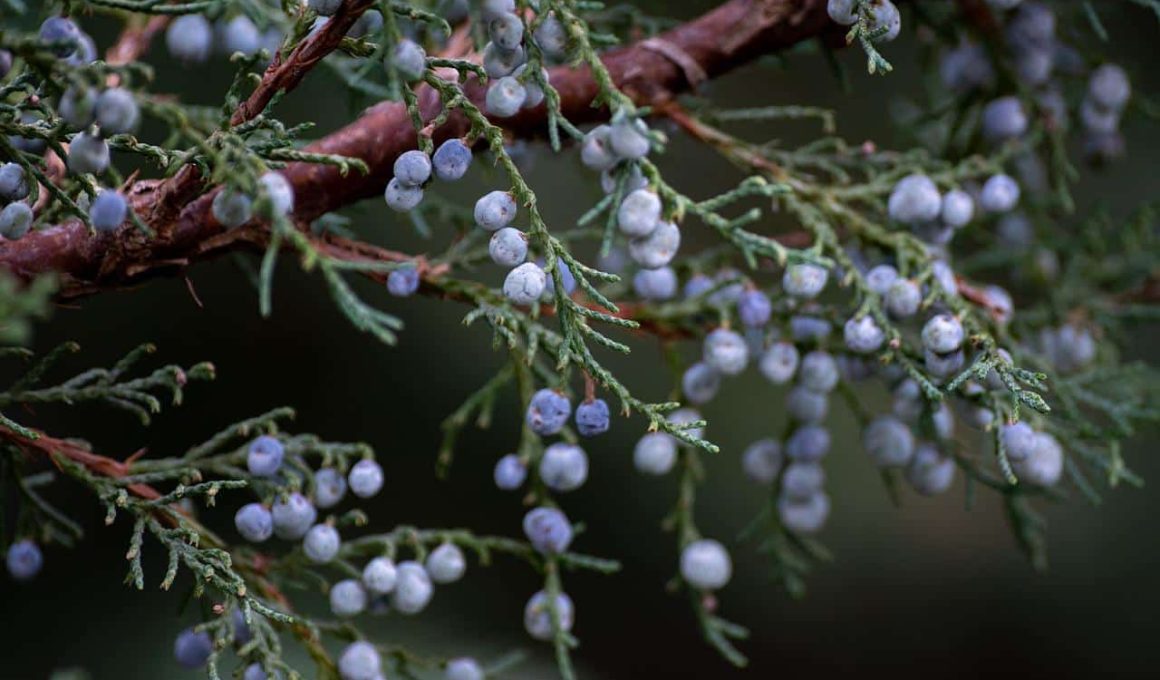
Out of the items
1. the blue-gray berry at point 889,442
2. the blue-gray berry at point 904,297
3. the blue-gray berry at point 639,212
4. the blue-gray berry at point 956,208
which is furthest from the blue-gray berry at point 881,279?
the blue-gray berry at point 639,212

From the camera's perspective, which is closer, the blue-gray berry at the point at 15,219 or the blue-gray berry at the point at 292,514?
the blue-gray berry at the point at 15,219

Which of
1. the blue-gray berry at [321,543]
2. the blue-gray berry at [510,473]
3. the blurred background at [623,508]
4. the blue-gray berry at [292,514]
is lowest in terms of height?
the blurred background at [623,508]

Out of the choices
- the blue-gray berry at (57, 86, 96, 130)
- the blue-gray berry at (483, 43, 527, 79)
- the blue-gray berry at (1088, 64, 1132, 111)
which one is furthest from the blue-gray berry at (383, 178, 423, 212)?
the blue-gray berry at (1088, 64, 1132, 111)

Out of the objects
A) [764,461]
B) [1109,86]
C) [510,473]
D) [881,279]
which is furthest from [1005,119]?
[510,473]

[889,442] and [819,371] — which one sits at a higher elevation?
[819,371]

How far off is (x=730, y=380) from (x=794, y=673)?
67cm

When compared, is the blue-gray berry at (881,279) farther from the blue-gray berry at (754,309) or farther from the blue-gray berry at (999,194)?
the blue-gray berry at (999,194)

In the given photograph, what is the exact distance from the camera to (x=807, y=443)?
1.41m

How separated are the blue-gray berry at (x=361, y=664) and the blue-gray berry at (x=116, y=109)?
1.87 ft

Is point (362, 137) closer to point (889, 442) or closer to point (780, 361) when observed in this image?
point (780, 361)

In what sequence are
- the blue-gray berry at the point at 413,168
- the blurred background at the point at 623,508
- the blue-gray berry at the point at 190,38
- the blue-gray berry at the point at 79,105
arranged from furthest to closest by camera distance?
the blurred background at the point at 623,508, the blue-gray berry at the point at 190,38, the blue-gray berry at the point at 413,168, the blue-gray berry at the point at 79,105

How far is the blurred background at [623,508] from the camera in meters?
1.81

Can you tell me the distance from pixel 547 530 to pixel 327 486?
24 cm

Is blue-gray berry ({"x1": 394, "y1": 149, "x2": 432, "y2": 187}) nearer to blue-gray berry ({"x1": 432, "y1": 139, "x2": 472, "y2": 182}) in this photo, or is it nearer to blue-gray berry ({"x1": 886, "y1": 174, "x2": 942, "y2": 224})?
blue-gray berry ({"x1": 432, "y1": 139, "x2": 472, "y2": 182})
